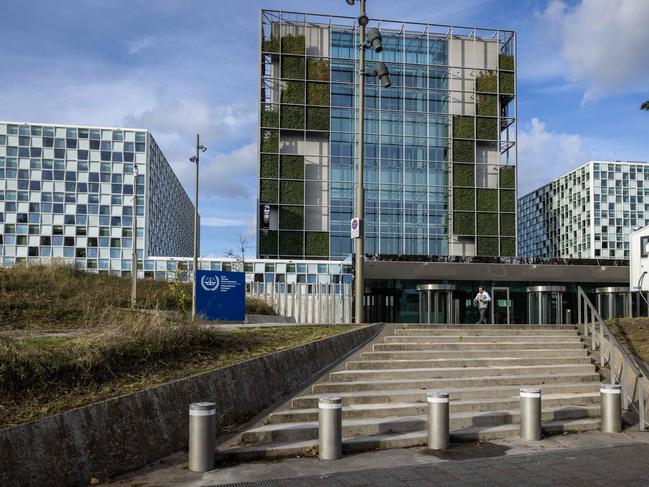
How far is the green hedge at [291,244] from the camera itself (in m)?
58.8

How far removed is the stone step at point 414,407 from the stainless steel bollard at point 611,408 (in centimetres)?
120

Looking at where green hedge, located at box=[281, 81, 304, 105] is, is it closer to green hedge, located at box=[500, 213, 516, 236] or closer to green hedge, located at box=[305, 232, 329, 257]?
green hedge, located at box=[305, 232, 329, 257]

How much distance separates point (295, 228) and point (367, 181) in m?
9.32

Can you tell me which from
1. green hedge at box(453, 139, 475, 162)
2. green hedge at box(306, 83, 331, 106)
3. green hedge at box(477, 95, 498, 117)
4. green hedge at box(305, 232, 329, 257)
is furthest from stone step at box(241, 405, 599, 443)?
green hedge at box(477, 95, 498, 117)

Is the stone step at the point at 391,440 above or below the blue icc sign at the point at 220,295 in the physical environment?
below

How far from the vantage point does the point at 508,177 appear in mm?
63531

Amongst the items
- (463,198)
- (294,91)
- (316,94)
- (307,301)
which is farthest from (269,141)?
(307,301)

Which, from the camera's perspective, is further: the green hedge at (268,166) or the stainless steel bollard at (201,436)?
the green hedge at (268,166)

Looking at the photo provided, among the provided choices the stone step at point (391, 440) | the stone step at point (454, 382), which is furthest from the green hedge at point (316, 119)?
the stone step at point (391, 440)

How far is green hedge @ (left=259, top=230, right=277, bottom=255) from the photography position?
58562 mm

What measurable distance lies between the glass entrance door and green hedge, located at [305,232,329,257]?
27964mm

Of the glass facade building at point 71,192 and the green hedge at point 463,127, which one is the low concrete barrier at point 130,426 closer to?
the green hedge at point 463,127

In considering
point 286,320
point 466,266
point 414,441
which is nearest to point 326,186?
point 466,266

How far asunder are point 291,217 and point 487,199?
20218 millimetres
